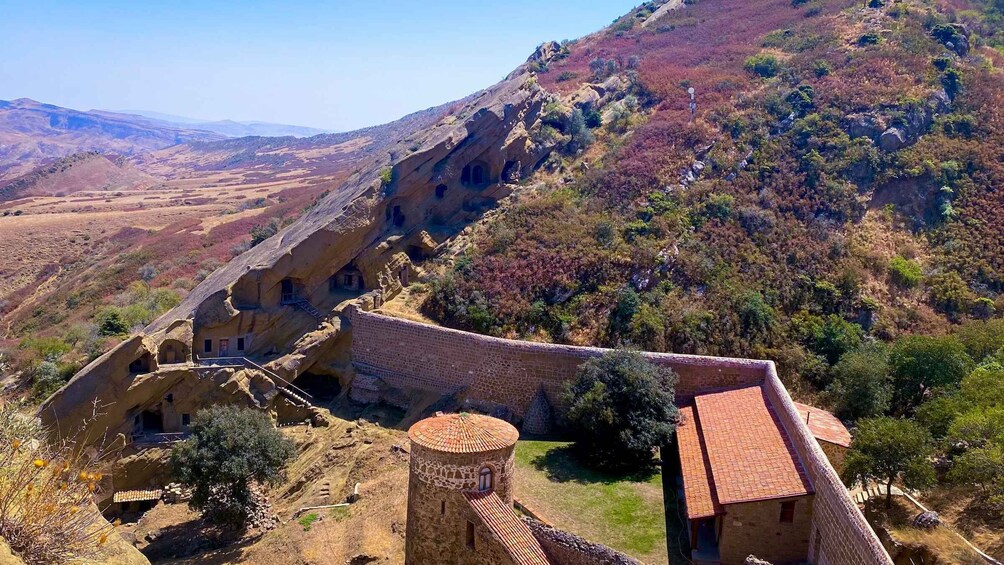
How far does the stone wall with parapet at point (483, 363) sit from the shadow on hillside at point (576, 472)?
3145mm

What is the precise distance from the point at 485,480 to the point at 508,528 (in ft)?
4.32

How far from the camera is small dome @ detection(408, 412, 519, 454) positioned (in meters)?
16.5

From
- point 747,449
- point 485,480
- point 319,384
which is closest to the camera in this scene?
point 485,480

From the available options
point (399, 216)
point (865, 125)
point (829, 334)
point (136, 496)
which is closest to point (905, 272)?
point (829, 334)

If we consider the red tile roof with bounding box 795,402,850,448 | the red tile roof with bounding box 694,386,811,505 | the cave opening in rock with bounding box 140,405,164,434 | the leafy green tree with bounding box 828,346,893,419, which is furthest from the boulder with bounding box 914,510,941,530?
the cave opening in rock with bounding box 140,405,164,434

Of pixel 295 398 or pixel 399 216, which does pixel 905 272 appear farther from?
pixel 295 398

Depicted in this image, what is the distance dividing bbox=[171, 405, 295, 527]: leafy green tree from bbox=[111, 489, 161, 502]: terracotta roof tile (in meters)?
5.17

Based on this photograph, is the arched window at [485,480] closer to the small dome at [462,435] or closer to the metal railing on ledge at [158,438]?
the small dome at [462,435]

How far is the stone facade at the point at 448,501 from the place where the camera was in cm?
1642

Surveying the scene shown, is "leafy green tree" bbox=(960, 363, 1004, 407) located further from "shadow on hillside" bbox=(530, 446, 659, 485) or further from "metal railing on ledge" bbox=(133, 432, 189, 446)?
"metal railing on ledge" bbox=(133, 432, 189, 446)

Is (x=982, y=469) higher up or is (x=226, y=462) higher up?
(x=982, y=469)

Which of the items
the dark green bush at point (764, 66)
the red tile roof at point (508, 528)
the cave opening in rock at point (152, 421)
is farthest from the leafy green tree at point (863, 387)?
the dark green bush at point (764, 66)

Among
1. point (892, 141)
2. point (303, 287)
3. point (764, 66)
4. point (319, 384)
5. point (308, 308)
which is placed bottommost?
point (319, 384)

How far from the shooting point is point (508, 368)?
85.9 feet
